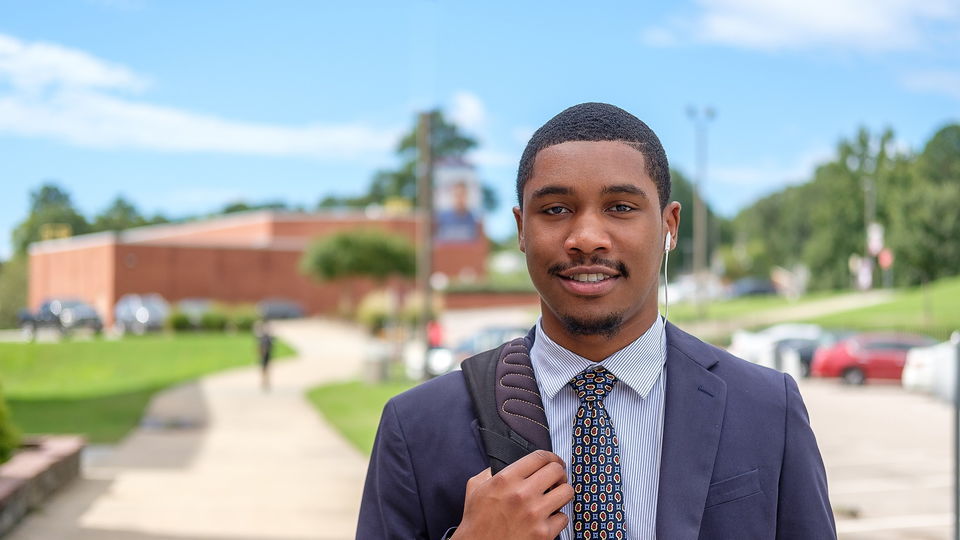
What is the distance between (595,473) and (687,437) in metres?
0.17

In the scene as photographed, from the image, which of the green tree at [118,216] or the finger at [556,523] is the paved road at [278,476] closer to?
the green tree at [118,216]

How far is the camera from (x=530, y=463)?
1775mm

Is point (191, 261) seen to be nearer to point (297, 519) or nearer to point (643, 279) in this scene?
point (297, 519)

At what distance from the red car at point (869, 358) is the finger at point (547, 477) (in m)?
28.5

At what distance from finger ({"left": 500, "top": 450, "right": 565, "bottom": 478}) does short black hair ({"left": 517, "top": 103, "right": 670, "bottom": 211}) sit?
1.65 feet

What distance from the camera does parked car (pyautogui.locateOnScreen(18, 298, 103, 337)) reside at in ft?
140

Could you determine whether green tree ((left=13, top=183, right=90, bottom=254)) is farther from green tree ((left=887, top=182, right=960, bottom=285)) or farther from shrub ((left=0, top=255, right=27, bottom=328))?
green tree ((left=887, top=182, right=960, bottom=285))

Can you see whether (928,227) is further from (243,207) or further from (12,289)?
(243,207)

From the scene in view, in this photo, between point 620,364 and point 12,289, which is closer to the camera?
point 620,364

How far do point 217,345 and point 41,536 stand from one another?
1260 inches

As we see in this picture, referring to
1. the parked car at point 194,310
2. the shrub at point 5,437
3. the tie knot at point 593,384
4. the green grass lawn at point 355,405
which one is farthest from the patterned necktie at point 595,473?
the parked car at point 194,310

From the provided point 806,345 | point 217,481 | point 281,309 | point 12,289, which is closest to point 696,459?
point 217,481

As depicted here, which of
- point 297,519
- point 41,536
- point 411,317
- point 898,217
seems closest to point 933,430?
point 297,519

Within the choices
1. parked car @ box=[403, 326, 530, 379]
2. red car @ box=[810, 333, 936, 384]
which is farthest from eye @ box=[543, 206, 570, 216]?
red car @ box=[810, 333, 936, 384]
